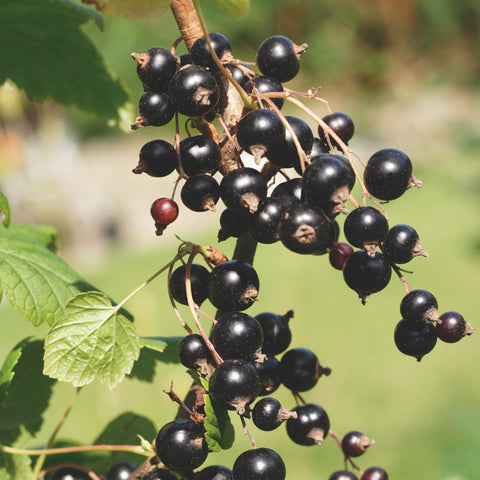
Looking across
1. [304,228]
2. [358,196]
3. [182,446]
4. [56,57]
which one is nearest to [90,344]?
[182,446]

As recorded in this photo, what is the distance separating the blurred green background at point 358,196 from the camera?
302 centimetres

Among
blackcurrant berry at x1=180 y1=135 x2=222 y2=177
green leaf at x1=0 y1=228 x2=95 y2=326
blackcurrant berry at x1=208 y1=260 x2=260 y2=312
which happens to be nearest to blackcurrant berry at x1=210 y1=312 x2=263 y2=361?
blackcurrant berry at x1=208 y1=260 x2=260 y2=312

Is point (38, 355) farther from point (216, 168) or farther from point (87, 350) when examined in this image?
point (216, 168)

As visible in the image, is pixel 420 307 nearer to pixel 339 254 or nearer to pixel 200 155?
pixel 339 254

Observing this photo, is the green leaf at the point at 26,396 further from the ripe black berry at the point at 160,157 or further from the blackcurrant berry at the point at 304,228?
the blackcurrant berry at the point at 304,228

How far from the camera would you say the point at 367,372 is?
374 centimetres

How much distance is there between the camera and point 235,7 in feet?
1.76

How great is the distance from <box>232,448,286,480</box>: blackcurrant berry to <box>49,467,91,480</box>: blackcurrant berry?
23 centimetres

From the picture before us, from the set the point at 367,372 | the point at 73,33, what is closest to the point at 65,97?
the point at 73,33

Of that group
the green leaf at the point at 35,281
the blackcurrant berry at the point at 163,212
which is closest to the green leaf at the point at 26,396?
the green leaf at the point at 35,281

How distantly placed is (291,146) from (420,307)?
173mm

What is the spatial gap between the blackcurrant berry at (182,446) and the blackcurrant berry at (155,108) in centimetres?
26

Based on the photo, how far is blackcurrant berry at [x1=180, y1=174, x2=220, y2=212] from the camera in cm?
53

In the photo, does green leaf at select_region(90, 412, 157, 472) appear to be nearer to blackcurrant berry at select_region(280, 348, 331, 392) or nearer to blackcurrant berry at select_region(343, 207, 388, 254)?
blackcurrant berry at select_region(280, 348, 331, 392)
